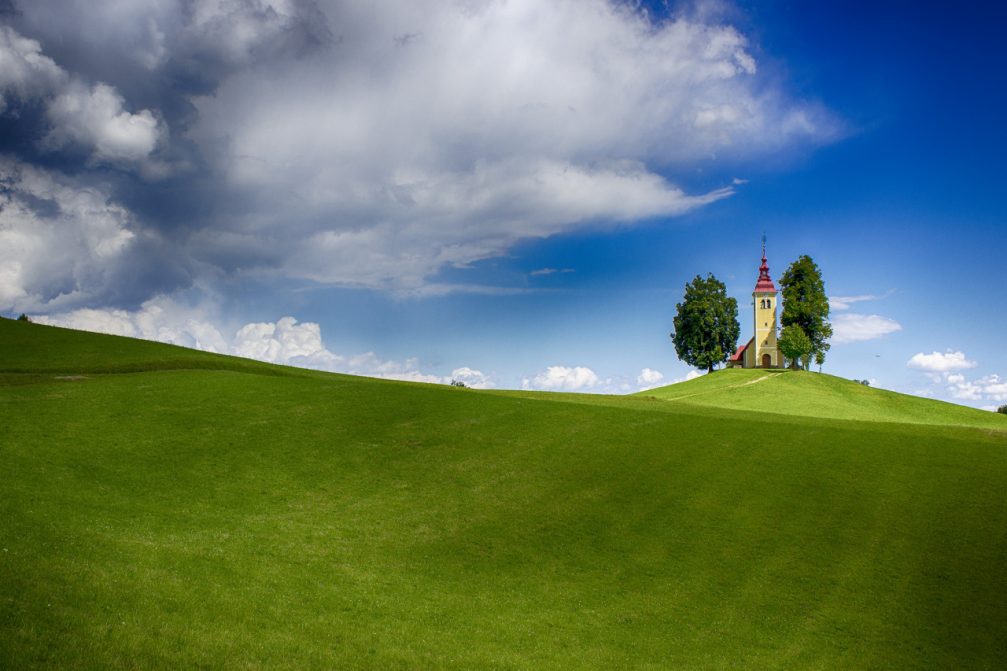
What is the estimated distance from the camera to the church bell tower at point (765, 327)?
10319 cm

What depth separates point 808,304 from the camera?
307ft

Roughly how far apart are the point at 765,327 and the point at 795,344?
12.8 m

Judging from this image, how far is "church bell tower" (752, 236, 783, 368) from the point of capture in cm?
10319

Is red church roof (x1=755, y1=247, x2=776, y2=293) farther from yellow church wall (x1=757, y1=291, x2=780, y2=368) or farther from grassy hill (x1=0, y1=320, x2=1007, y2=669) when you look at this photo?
grassy hill (x1=0, y1=320, x2=1007, y2=669)

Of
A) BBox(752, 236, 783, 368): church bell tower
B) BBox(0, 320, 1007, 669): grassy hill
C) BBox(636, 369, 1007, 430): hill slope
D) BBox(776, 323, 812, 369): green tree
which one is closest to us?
BBox(0, 320, 1007, 669): grassy hill

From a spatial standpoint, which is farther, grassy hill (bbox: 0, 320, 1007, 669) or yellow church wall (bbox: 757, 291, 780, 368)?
yellow church wall (bbox: 757, 291, 780, 368)

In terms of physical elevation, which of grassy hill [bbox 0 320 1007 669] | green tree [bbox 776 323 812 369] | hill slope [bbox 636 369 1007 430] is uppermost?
green tree [bbox 776 323 812 369]

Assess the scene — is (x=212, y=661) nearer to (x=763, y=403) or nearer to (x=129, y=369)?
(x=129, y=369)

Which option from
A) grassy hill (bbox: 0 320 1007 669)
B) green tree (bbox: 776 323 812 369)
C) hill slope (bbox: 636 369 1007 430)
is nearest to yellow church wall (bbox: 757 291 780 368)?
green tree (bbox: 776 323 812 369)

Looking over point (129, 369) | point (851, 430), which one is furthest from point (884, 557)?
point (129, 369)

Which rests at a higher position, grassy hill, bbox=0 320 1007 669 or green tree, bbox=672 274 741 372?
green tree, bbox=672 274 741 372

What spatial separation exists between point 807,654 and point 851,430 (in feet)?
72.5

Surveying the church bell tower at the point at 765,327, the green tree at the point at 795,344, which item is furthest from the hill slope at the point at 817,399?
the church bell tower at the point at 765,327

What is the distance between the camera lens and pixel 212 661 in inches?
574
